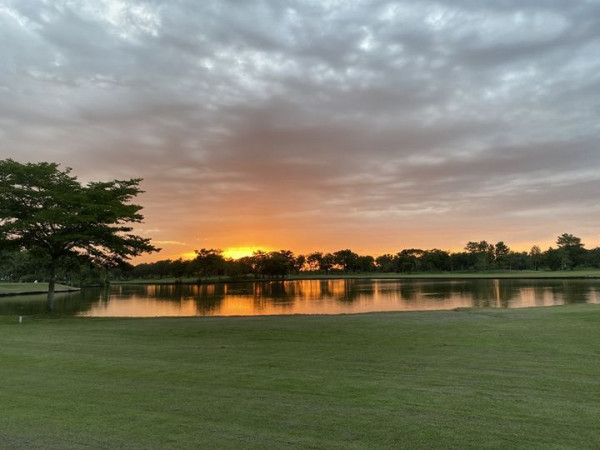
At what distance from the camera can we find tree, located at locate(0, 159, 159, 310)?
2412 cm

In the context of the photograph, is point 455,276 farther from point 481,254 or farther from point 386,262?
point 386,262

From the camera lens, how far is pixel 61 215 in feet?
77.7

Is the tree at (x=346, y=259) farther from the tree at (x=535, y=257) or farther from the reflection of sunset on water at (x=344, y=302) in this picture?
the reflection of sunset on water at (x=344, y=302)

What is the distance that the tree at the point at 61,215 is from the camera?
24125 mm

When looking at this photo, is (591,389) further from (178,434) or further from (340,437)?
(178,434)

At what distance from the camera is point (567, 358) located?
9484mm

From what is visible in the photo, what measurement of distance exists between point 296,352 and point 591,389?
611cm

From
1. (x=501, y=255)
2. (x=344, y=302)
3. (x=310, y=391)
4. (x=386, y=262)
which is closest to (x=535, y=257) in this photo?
(x=501, y=255)

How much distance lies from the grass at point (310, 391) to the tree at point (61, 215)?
12.2 metres

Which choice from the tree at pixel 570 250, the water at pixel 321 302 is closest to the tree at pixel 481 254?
the tree at pixel 570 250

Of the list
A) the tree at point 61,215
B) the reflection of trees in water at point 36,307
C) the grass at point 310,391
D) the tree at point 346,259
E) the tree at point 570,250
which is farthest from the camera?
the tree at point 346,259

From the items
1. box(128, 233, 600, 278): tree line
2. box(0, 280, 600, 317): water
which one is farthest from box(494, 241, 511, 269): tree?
box(0, 280, 600, 317): water

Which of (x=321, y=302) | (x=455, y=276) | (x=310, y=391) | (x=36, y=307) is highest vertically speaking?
(x=455, y=276)

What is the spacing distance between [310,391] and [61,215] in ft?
69.6
